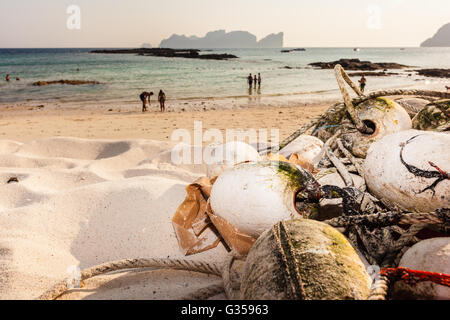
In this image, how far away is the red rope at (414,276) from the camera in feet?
4.52

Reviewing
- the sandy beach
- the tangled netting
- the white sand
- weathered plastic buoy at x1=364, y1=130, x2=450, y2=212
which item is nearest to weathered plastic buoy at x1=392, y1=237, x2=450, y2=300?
the tangled netting

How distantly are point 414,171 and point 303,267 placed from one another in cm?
103

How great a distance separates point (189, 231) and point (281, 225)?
124 cm

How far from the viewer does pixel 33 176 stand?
4129 millimetres

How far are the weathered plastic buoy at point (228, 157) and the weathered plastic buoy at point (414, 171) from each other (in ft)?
4.03

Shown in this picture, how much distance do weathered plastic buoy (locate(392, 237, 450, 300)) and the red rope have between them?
9 cm

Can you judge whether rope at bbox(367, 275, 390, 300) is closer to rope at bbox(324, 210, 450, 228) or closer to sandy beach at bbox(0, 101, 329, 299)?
rope at bbox(324, 210, 450, 228)

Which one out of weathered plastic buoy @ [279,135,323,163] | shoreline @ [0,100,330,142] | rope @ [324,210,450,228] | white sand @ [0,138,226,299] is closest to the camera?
rope @ [324,210,450,228]

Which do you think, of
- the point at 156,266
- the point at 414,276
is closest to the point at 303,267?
the point at 414,276

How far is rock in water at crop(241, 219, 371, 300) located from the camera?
4.37 feet

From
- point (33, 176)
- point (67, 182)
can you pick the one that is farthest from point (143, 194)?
point (33, 176)

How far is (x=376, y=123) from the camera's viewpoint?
9.44 ft
